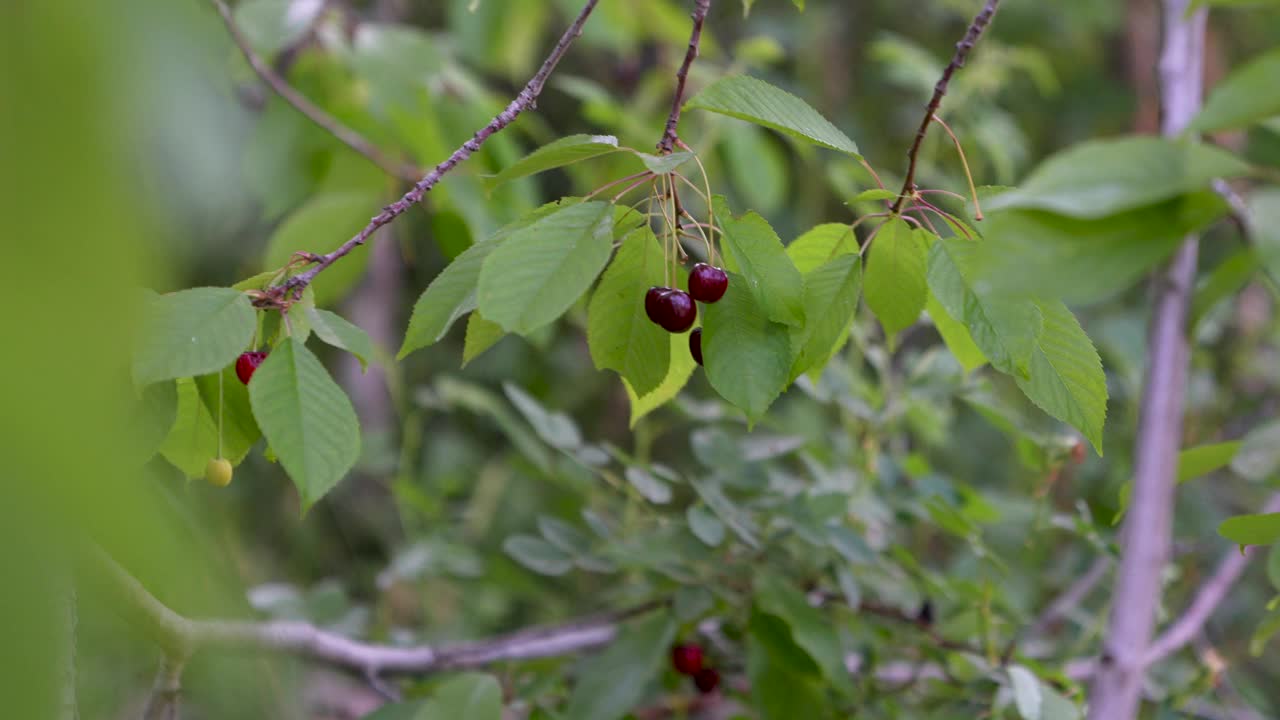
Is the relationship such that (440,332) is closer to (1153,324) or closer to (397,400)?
(1153,324)

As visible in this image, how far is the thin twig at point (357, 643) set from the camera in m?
0.66

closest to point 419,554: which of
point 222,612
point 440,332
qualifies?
point 440,332

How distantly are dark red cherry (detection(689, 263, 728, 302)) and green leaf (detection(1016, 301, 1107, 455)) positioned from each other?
0.18 m

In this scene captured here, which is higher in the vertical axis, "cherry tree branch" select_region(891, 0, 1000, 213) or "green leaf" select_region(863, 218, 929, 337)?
"cherry tree branch" select_region(891, 0, 1000, 213)

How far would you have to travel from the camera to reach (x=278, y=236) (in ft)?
3.60

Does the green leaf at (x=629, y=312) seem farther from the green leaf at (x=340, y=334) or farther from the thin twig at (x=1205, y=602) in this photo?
the thin twig at (x=1205, y=602)

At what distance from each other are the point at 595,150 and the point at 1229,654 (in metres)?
1.67

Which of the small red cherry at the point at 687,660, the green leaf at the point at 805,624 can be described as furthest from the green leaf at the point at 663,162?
the small red cherry at the point at 687,660

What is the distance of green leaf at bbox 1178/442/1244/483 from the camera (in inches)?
24.9

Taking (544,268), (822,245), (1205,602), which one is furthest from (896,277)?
(1205,602)

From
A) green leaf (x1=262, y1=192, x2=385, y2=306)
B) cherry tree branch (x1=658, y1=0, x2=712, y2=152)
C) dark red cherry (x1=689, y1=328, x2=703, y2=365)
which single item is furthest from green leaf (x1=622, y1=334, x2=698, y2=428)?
green leaf (x1=262, y1=192, x2=385, y2=306)

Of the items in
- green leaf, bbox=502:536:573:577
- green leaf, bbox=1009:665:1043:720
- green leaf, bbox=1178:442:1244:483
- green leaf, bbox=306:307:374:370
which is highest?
green leaf, bbox=1178:442:1244:483

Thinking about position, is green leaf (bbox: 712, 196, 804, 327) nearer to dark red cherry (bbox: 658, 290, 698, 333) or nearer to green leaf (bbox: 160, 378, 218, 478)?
dark red cherry (bbox: 658, 290, 698, 333)

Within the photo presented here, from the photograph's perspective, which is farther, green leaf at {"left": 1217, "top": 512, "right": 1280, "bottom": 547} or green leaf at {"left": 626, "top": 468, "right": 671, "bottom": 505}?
green leaf at {"left": 626, "top": 468, "right": 671, "bottom": 505}
